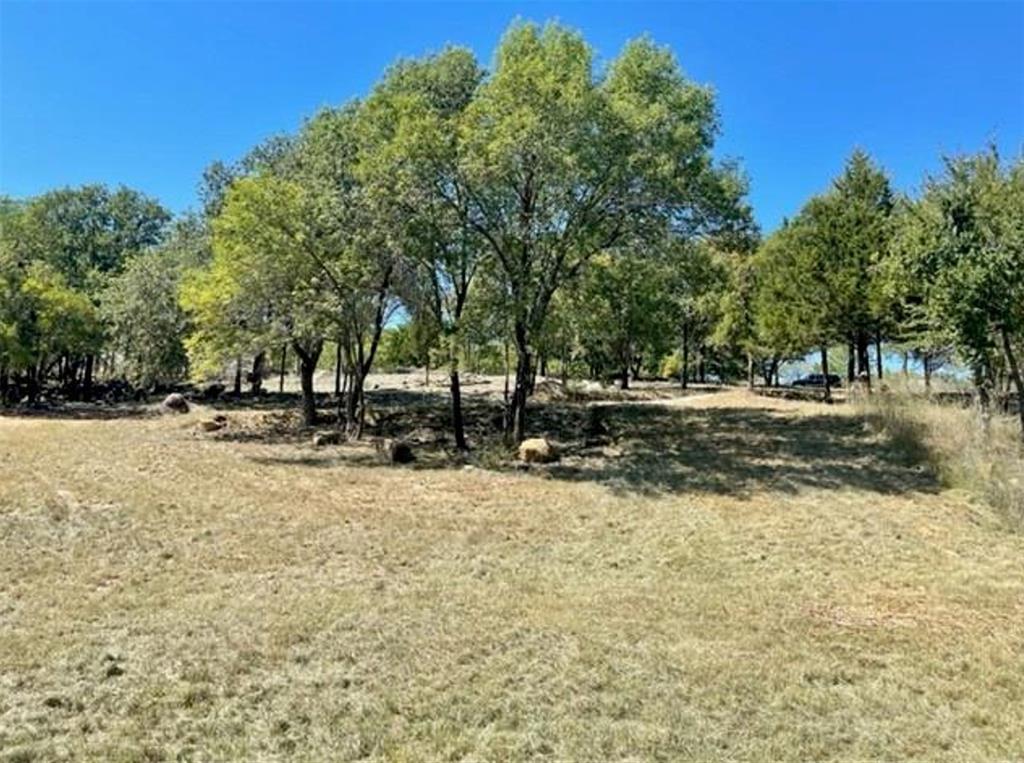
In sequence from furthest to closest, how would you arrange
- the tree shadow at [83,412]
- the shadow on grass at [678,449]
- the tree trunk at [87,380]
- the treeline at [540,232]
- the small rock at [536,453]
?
the tree trunk at [87,380] → the tree shadow at [83,412] → the small rock at [536,453] → the treeline at [540,232] → the shadow on grass at [678,449]

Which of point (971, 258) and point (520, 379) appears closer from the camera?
point (971, 258)

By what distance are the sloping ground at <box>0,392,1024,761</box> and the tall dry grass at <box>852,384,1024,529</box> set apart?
0.45 meters

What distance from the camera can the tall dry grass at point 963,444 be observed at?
37.2ft

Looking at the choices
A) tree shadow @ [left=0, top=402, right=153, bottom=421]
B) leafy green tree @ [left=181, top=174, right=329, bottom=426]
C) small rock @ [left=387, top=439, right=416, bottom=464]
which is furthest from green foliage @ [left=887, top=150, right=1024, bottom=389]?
tree shadow @ [left=0, top=402, right=153, bottom=421]

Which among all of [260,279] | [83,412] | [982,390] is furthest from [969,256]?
[83,412]

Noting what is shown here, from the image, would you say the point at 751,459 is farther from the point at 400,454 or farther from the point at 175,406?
the point at 175,406

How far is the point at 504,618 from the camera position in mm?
7270

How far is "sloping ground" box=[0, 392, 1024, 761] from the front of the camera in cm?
502

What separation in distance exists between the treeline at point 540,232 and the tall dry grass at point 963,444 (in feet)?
3.70

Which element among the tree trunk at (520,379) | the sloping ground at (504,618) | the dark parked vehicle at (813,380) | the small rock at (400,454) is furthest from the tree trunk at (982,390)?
the dark parked vehicle at (813,380)

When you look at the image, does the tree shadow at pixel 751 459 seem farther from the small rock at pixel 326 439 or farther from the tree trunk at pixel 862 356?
the small rock at pixel 326 439

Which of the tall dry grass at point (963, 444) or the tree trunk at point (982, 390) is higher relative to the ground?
the tree trunk at point (982, 390)

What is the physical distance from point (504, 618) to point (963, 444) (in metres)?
10.4

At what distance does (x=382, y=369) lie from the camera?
5075 centimetres
